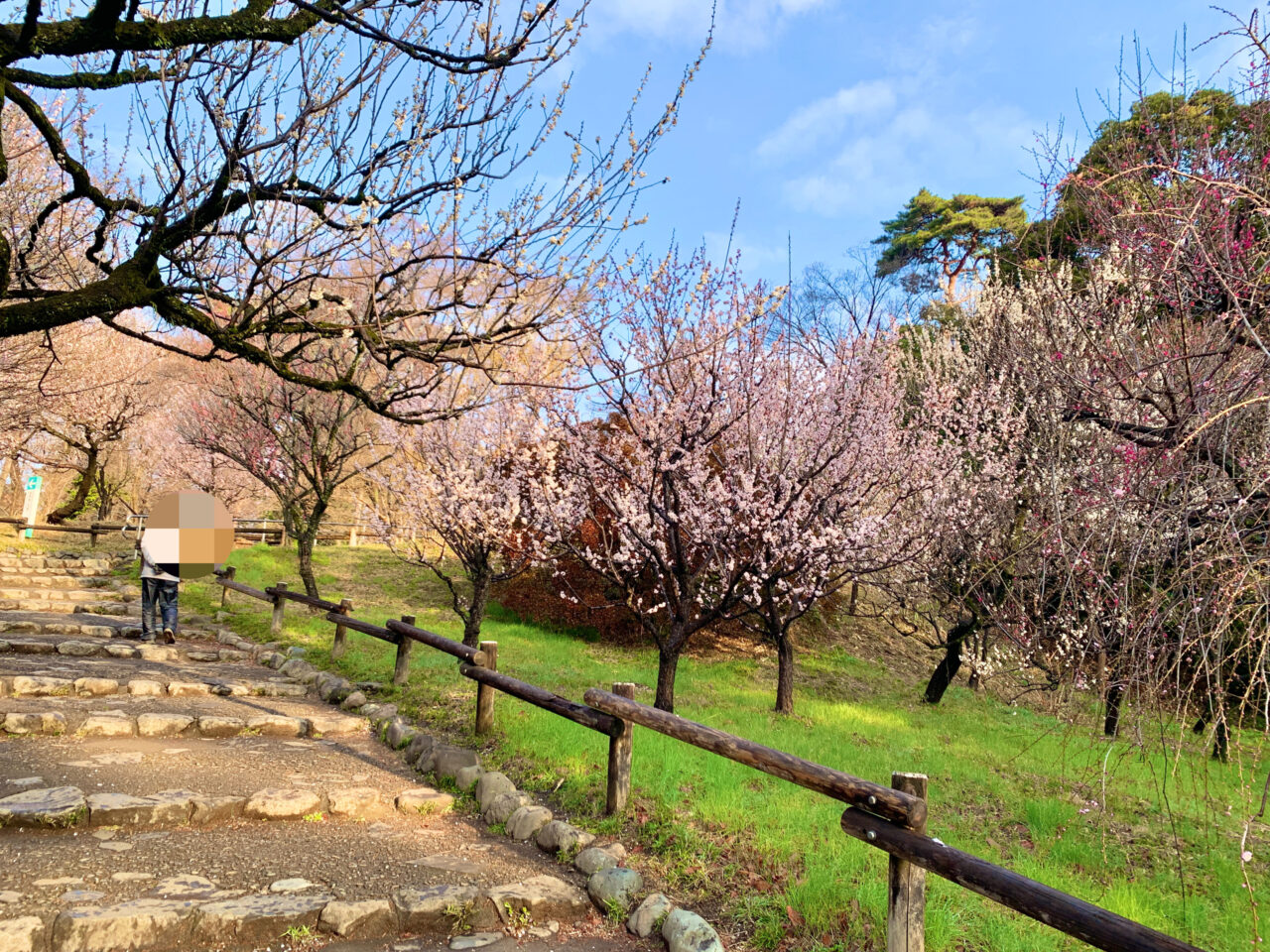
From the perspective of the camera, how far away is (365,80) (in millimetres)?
4824

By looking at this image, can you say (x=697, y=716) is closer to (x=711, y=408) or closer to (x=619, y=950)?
(x=711, y=408)

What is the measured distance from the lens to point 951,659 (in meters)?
12.7

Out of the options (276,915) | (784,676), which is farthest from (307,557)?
(276,915)

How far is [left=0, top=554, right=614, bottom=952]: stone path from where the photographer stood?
357 centimetres

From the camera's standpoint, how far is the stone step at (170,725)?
19.5 feet

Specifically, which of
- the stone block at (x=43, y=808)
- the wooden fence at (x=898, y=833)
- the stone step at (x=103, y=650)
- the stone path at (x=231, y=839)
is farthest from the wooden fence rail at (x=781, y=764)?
the stone step at (x=103, y=650)

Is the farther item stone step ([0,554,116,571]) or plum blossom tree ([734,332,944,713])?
stone step ([0,554,116,571])

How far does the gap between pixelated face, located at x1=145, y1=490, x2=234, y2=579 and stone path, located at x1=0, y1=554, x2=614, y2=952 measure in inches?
79.6

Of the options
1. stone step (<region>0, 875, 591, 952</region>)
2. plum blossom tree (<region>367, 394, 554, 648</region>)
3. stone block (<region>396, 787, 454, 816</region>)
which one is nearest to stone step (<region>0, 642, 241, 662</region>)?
plum blossom tree (<region>367, 394, 554, 648</region>)

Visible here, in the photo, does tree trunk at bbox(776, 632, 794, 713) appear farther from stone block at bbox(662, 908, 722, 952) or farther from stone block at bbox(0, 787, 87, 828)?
stone block at bbox(0, 787, 87, 828)

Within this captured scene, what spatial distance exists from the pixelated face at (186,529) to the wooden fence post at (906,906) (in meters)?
8.67

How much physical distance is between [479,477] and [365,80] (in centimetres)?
792

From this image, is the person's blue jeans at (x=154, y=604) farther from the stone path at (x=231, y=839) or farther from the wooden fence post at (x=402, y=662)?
the wooden fence post at (x=402, y=662)

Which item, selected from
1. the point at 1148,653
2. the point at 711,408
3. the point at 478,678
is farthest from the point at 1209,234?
the point at 478,678
